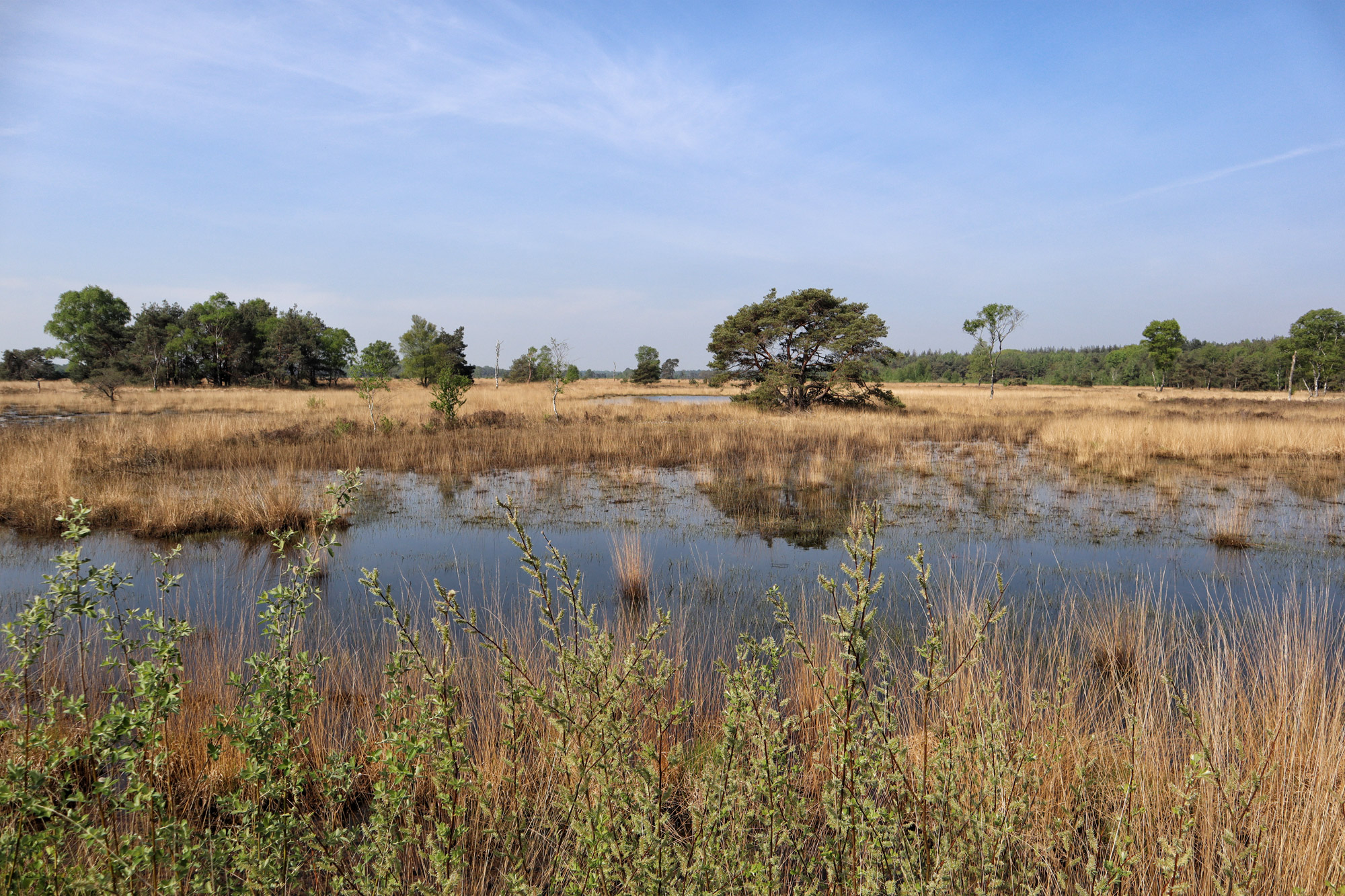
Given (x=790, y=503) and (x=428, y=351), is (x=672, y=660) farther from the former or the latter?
(x=428, y=351)

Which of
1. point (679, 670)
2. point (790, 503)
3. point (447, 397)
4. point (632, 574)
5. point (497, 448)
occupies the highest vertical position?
point (447, 397)

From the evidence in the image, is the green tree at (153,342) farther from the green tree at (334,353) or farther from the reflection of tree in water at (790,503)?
the reflection of tree in water at (790,503)

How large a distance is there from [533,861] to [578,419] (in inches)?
804

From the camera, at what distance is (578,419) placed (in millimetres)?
22516

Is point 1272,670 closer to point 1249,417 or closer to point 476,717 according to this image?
point 476,717

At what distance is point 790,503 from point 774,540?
86.9 inches

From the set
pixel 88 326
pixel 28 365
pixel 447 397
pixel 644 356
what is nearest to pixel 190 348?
pixel 88 326

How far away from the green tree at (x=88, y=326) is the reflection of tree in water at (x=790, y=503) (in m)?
62.9

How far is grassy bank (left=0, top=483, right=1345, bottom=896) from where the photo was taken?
149 cm

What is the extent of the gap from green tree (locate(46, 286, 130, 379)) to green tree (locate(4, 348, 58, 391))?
3076 millimetres

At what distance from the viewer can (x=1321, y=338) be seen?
1826 inches

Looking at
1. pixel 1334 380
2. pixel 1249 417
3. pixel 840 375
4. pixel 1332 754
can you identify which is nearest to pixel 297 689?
pixel 1332 754

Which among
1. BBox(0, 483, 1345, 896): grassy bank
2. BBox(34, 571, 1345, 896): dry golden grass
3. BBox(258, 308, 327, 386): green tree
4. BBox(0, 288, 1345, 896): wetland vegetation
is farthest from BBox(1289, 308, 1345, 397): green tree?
BBox(258, 308, 327, 386): green tree

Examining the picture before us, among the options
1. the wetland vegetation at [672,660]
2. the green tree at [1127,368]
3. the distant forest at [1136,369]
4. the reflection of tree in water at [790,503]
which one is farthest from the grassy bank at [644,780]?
the green tree at [1127,368]
